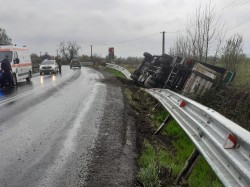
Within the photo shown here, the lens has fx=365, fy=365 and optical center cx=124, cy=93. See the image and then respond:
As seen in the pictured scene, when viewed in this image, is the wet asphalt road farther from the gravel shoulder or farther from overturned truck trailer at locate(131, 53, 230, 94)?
overturned truck trailer at locate(131, 53, 230, 94)

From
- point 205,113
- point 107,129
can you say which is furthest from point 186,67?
point 205,113

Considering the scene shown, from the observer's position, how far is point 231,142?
3791mm

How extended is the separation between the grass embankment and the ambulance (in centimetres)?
1347

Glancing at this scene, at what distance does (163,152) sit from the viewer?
6719 millimetres

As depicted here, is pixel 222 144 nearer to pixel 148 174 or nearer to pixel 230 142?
pixel 230 142

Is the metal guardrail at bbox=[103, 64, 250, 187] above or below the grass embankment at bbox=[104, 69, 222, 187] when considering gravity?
above

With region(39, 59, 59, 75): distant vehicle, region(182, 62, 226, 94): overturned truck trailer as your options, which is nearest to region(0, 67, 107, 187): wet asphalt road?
region(182, 62, 226, 94): overturned truck trailer

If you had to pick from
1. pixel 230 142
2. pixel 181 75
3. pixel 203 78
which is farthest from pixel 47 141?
pixel 181 75

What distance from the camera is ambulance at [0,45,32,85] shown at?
22164 mm

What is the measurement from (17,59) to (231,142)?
2022 cm

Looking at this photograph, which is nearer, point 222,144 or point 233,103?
point 222,144

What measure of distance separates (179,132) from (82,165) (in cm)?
372

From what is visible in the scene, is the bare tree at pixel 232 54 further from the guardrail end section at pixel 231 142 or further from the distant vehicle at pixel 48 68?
the distant vehicle at pixel 48 68

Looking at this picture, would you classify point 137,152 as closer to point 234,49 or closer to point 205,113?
point 205,113
